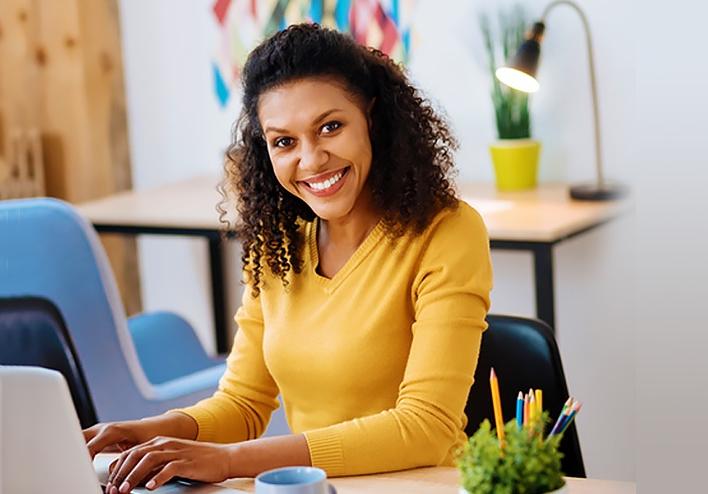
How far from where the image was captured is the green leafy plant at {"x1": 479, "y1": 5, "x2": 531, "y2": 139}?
3.08m

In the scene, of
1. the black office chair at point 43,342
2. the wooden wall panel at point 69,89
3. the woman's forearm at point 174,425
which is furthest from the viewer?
the wooden wall panel at point 69,89

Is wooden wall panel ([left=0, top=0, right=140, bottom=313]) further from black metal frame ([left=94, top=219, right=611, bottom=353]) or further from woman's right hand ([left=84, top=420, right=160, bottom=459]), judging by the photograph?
woman's right hand ([left=84, top=420, right=160, bottom=459])

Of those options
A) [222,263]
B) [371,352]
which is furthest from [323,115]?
[222,263]

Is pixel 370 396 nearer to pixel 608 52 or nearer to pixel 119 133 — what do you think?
pixel 608 52

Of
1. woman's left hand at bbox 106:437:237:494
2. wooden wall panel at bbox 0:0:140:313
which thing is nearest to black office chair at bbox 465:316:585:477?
woman's left hand at bbox 106:437:237:494

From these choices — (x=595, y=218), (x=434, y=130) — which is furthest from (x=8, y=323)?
(x=595, y=218)

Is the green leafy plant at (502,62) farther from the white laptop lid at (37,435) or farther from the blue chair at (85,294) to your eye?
the white laptop lid at (37,435)

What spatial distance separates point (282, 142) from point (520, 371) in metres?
0.43

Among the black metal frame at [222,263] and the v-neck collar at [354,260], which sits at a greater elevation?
the v-neck collar at [354,260]

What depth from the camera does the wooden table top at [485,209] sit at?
261 cm

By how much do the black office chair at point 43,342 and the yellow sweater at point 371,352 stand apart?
0.29 meters

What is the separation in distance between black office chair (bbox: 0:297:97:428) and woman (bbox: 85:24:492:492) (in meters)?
0.31

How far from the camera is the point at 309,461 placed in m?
1.34

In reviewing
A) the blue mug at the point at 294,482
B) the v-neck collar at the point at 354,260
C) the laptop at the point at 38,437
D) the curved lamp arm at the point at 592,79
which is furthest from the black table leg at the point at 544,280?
the laptop at the point at 38,437
